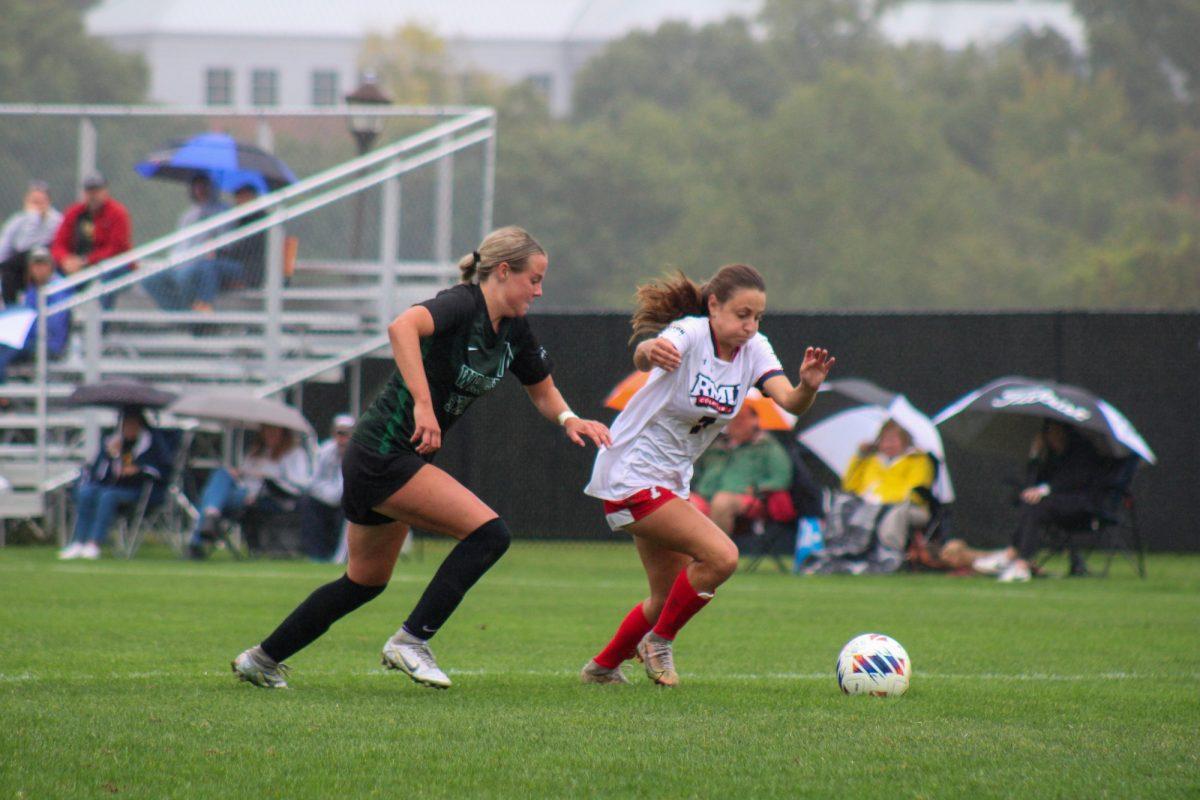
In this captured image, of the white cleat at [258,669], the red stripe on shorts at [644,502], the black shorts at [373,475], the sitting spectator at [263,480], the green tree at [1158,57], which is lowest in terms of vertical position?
the sitting spectator at [263,480]

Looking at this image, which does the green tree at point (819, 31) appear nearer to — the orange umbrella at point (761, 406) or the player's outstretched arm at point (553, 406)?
the orange umbrella at point (761, 406)

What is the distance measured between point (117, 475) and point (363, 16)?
66.7 metres

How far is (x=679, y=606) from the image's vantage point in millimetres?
7086

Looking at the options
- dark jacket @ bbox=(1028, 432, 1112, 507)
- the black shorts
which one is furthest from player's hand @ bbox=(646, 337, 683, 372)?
dark jacket @ bbox=(1028, 432, 1112, 507)

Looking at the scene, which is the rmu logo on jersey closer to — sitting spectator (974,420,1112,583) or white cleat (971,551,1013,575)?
sitting spectator (974,420,1112,583)

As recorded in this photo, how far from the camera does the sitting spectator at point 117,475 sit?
15359 millimetres

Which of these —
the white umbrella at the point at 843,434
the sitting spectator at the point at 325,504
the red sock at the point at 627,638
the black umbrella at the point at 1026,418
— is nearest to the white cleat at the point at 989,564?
the white umbrella at the point at 843,434

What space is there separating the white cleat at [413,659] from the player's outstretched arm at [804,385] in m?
1.74

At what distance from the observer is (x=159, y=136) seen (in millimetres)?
21031

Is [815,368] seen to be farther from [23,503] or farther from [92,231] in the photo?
[92,231]

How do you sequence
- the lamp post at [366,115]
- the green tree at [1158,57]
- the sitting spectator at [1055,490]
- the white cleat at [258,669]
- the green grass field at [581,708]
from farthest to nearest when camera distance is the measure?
1. the green tree at [1158,57]
2. the lamp post at [366,115]
3. the sitting spectator at [1055,490]
4. the white cleat at [258,669]
5. the green grass field at [581,708]

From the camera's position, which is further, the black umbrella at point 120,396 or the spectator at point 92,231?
the spectator at point 92,231

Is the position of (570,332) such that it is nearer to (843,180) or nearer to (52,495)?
(52,495)

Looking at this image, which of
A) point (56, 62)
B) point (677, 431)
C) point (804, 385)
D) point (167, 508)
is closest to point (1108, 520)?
point (677, 431)
